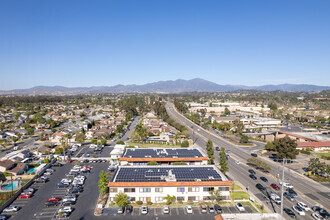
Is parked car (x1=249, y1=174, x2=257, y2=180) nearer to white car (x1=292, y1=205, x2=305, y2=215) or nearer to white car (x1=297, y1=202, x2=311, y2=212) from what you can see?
white car (x1=297, y1=202, x2=311, y2=212)

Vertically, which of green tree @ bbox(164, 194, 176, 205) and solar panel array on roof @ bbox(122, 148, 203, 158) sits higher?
solar panel array on roof @ bbox(122, 148, 203, 158)

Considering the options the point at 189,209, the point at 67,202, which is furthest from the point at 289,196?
the point at 67,202

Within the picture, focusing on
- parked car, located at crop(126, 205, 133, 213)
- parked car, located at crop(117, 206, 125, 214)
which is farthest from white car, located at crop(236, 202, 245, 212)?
parked car, located at crop(117, 206, 125, 214)

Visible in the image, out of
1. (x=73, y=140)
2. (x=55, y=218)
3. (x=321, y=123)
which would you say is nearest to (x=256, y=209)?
(x=55, y=218)

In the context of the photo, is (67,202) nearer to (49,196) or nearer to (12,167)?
(49,196)

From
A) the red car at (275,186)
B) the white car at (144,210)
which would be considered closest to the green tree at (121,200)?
the white car at (144,210)

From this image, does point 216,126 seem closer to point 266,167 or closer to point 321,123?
point 266,167
